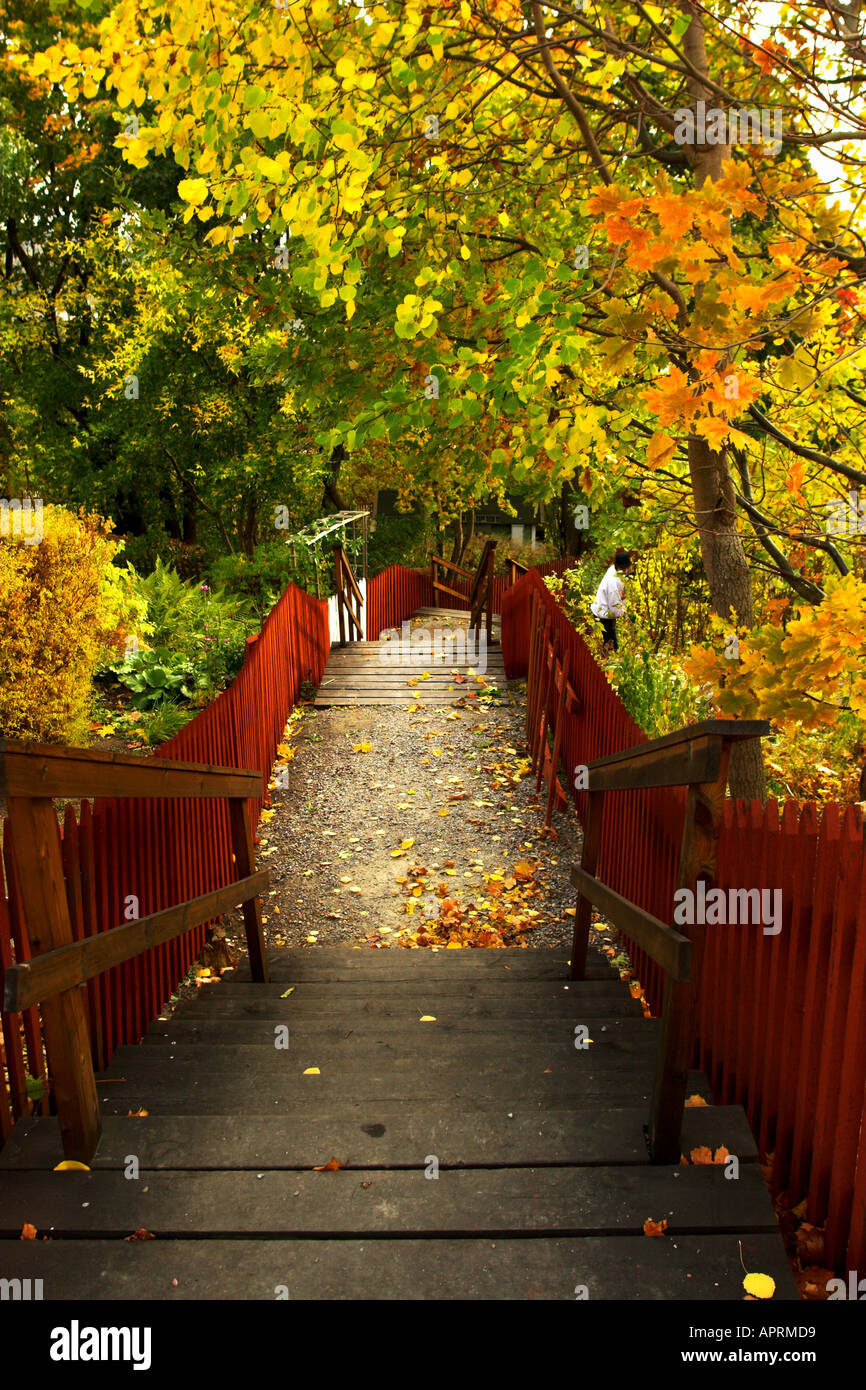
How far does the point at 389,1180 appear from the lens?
244 centimetres

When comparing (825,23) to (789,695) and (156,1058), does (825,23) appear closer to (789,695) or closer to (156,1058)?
(789,695)

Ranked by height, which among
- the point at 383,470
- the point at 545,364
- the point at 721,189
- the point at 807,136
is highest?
the point at 383,470

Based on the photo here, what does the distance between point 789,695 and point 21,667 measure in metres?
6.00

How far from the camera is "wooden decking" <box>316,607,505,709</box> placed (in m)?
A: 11.3

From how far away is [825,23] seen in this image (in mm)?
4207

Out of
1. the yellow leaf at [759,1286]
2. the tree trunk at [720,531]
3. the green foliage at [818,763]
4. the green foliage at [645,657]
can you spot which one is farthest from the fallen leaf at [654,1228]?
the green foliage at [818,763]

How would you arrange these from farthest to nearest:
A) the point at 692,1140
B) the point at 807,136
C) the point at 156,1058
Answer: the point at 807,136 → the point at 156,1058 → the point at 692,1140

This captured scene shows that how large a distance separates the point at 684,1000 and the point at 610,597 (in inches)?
337

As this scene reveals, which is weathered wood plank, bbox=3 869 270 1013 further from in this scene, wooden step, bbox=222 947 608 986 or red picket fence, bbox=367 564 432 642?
red picket fence, bbox=367 564 432 642

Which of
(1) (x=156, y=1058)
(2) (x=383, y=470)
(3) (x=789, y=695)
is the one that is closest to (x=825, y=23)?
(3) (x=789, y=695)

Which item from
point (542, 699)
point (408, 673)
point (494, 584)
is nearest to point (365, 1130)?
point (542, 699)

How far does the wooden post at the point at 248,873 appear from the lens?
441 centimetres
